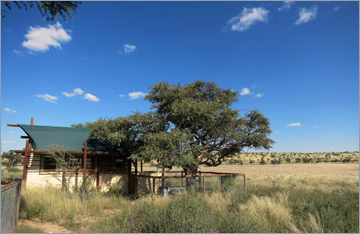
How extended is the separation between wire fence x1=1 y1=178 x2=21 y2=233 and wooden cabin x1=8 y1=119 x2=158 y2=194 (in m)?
8.24

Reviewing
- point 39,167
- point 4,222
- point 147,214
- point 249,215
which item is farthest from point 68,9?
point 39,167

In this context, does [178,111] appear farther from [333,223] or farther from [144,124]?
[333,223]

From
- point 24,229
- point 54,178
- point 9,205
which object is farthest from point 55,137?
point 9,205

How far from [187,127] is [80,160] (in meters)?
6.97

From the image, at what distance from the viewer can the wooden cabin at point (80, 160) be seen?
15173 mm

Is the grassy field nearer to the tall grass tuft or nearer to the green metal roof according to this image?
the tall grass tuft

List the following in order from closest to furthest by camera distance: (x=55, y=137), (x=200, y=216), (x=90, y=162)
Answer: (x=200, y=216)
(x=55, y=137)
(x=90, y=162)

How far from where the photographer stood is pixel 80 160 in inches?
642

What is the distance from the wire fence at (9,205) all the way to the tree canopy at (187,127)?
22.7 feet

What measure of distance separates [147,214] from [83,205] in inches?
139

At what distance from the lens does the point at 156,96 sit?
1566 cm

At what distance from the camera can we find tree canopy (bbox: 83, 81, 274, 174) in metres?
13.4

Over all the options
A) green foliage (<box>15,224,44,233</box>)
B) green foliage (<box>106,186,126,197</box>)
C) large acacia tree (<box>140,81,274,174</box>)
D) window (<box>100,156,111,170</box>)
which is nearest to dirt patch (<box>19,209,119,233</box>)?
green foliage (<box>15,224,44,233</box>)

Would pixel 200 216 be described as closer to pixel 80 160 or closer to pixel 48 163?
pixel 80 160
